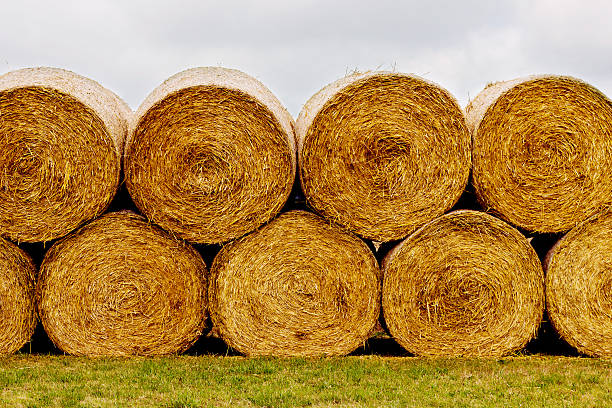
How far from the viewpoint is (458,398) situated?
16.7ft

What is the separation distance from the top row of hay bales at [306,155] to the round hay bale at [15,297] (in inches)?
10.0

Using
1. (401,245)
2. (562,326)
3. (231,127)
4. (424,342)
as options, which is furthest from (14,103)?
(562,326)

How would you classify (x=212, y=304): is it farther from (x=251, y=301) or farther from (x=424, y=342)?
(x=424, y=342)

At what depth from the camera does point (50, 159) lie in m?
6.20

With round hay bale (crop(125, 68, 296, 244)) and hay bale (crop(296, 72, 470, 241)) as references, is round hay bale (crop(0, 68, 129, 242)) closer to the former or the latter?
round hay bale (crop(125, 68, 296, 244))

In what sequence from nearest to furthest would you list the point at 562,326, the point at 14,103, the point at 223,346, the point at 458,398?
the point at 458,398 < the point at 14,103 < the point at 562,326 < the point at 223,346

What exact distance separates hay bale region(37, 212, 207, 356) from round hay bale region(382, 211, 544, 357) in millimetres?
1742

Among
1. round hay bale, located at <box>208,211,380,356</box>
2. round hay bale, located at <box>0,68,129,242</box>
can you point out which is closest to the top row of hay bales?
round hay bale, located at <box>0,68,129,242</box>

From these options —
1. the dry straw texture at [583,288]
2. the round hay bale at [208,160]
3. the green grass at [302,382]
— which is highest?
the round hay bale at [208,160]

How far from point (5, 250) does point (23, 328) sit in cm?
69

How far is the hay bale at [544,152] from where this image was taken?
645 centimetres

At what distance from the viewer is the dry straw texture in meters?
6.57

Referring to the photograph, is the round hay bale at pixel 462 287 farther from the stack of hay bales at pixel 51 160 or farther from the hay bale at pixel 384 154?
the stack of hay bales at pixel 51 160

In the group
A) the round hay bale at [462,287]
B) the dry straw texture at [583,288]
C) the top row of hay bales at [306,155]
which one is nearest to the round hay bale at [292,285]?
the top row of hay bales at [306,155]
